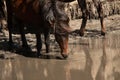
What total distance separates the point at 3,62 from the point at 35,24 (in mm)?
1202

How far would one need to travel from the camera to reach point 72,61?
9.32 metres

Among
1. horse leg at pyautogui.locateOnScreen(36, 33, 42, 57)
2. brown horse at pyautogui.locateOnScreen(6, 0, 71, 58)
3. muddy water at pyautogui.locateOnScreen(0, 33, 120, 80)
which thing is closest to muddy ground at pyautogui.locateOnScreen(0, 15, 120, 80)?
muddy water at pyautogui.locateOnScreen(0, 33, 120, 80)

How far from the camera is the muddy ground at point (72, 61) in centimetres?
832

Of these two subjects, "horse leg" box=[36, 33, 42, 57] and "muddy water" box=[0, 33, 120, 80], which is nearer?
"muddy water" box=[0, 33, 120, 80]

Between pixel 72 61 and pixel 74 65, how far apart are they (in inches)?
13.3

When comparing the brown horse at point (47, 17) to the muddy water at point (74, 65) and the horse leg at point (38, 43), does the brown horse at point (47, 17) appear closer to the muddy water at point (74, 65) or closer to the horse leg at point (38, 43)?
the horse leg at point (38, 43)

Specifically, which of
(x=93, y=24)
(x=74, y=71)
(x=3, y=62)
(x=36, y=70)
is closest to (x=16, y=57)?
(x=3, y=62)

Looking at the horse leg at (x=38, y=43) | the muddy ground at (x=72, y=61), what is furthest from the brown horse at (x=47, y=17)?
the muddy ground at (x=72, y=61)

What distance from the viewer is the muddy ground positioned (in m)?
8.32

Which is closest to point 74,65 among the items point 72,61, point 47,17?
point 72,61

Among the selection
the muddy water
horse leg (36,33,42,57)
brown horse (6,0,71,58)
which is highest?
brown horse (6,0,71,58)

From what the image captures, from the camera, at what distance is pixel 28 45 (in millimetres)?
10930

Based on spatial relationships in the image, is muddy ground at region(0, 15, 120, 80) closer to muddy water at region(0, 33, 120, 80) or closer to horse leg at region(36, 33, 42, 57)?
muddy water at region(0, 33, 120, 80)

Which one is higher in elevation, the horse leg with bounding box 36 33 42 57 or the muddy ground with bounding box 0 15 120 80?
the horse leg with bounding box 36 33 42 57
